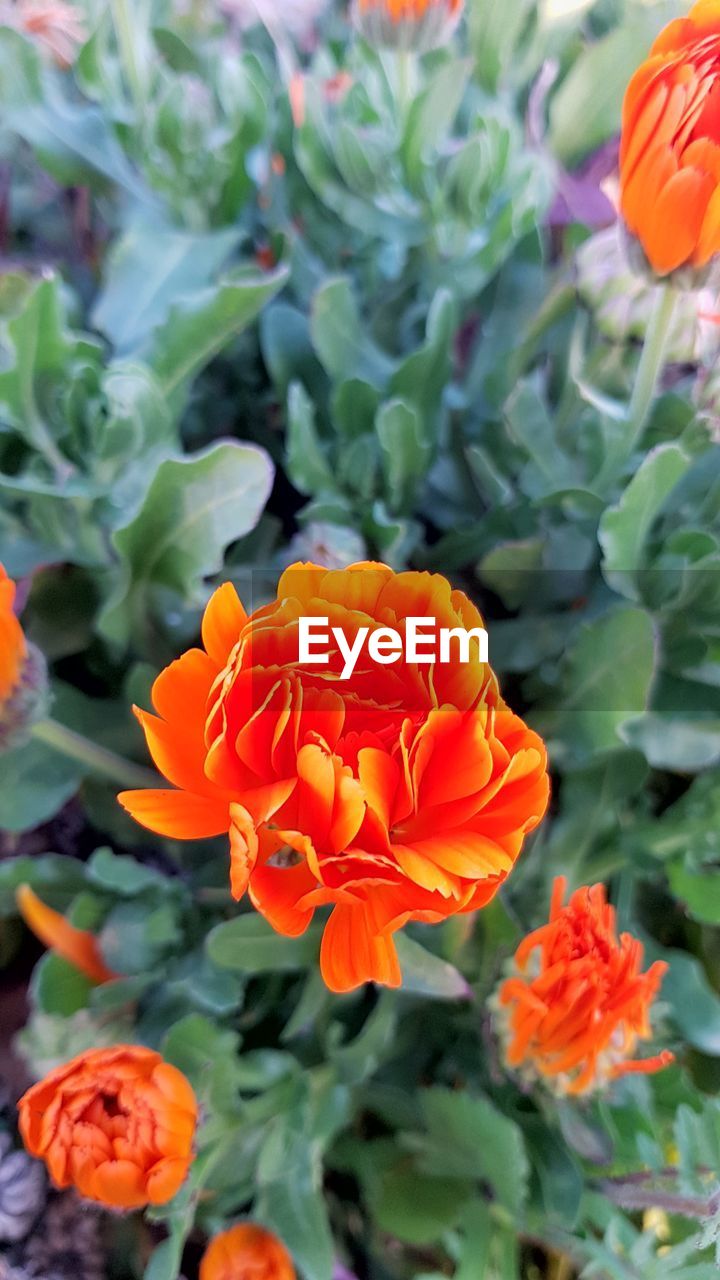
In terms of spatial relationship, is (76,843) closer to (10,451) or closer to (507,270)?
(10,451)

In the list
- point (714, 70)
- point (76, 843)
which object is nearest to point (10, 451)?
point (76, 843)

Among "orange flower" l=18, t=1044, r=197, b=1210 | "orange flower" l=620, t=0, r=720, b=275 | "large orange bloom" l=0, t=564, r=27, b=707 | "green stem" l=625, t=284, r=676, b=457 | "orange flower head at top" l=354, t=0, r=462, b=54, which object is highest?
"orange flower head at top" l=354, t=0, r=462, b=54

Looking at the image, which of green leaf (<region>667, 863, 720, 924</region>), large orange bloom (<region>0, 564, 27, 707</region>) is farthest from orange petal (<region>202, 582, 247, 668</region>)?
green leaf (<region>667, 863, 720, 924</region>)

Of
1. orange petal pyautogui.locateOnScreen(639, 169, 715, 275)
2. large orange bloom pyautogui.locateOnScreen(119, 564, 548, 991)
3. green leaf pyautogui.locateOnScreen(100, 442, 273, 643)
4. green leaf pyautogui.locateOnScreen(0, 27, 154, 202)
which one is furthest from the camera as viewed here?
green leaf pyautogui.locateOnScreen(0, 27, 154, 202)

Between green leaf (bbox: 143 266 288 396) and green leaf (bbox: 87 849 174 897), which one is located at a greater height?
green leaf (bbox: 143 266 288 396)

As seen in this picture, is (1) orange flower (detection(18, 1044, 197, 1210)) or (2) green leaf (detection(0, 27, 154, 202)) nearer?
(1) orange flower (detection(18, 1044, 197, 1210))

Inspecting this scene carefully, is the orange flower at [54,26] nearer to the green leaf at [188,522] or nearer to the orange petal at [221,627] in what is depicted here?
the green leaf at [188,522]

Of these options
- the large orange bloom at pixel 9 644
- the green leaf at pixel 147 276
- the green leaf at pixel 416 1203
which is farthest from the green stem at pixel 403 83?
the green leaf at pixel 416 1203

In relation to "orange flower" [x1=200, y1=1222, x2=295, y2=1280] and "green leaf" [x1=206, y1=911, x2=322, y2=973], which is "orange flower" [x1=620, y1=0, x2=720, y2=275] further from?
→ "orange flower" [x1=200, y1=1222, x2=295, y2=1280]
